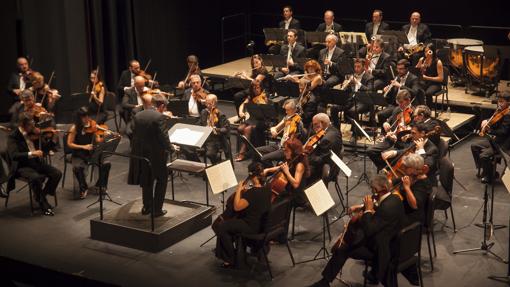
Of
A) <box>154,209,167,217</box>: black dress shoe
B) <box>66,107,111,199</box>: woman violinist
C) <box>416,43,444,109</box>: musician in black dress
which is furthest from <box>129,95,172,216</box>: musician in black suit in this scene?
<box>416,43,444,109</box>: musician in black dress

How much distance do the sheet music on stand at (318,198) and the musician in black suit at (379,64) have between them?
199 inches

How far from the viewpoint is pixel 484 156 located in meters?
10.6

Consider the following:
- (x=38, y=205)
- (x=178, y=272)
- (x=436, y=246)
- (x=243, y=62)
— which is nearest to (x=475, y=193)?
(x=436, y=246)

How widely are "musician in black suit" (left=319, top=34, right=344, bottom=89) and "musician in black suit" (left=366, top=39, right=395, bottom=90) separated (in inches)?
20.8

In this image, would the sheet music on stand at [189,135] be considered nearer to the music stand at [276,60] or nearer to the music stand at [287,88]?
the music stand at [287,88]

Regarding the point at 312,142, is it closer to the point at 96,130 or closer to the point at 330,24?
the point at 96,130

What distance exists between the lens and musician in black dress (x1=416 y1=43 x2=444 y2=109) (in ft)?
41.2

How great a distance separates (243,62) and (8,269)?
956cm

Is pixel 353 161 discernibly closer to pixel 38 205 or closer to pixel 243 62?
pixel 38 205

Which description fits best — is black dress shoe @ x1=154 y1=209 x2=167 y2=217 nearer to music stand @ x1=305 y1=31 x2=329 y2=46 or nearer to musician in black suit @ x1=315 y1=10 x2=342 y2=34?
music stand @ x1=305 y1=31 x2=329 y2=46

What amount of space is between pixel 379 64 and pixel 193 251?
537cm

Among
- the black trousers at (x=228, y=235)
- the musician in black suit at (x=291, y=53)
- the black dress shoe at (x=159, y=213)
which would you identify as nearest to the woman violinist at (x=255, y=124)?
the musician in black suit at (x=291, y=53)

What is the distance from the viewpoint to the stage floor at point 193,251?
324 inches

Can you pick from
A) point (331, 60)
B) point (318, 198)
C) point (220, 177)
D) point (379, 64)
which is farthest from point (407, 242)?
point (331, 60)
